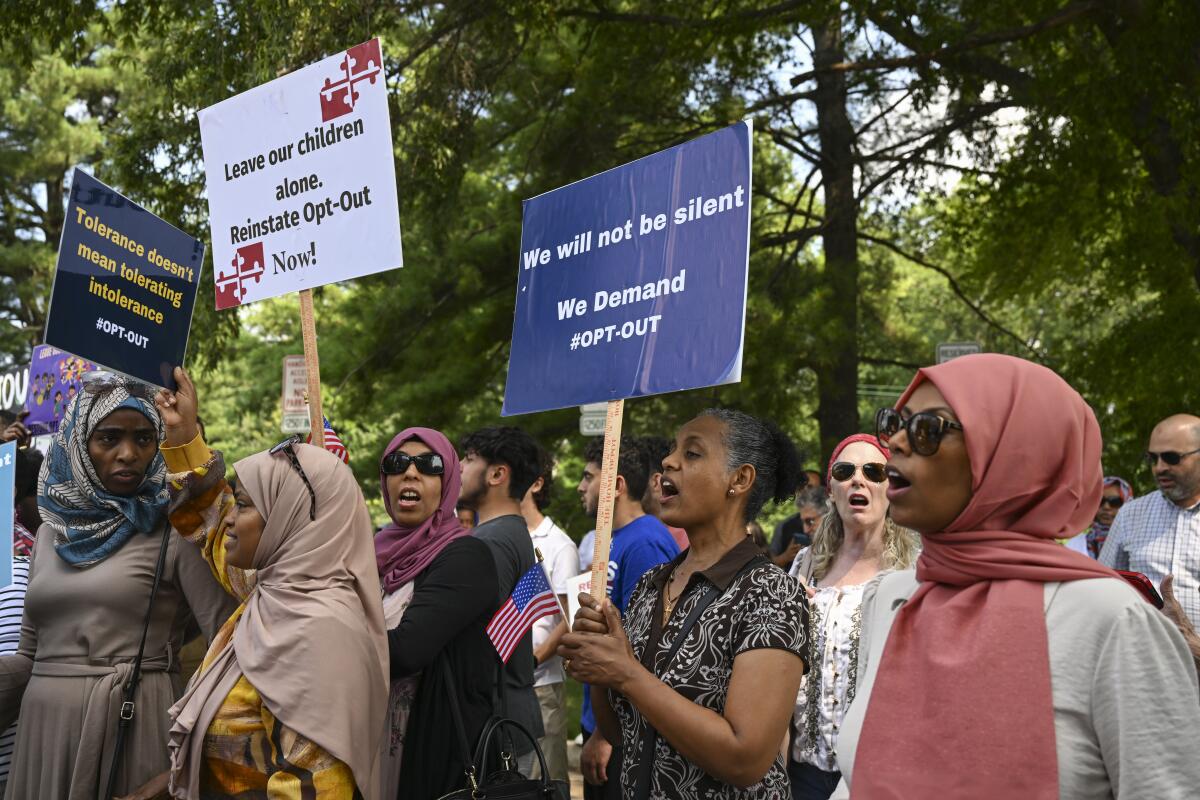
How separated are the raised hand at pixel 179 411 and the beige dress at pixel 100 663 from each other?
0.34 metres

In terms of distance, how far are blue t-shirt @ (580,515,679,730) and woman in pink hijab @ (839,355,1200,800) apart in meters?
3.40

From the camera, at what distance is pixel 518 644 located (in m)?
4.43

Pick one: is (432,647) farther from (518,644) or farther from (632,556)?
(632,556)

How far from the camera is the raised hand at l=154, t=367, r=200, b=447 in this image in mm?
4168

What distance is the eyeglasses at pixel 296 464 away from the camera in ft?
12.4

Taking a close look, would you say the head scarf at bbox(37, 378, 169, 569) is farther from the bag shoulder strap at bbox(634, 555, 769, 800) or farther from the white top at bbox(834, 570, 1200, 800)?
the white top at bbox(834, 570, 1200, 800)

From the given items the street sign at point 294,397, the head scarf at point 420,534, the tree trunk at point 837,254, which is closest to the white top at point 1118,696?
the head scarf at point 420,534

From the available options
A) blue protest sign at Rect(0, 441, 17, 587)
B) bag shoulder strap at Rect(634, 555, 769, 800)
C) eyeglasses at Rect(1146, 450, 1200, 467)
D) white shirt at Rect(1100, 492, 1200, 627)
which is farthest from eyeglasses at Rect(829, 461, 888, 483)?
blue protest sign at Rect(0, 441, 17, 587)

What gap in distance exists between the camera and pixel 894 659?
2.59 m

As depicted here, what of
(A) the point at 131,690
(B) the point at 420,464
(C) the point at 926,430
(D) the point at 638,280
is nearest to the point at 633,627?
(D) the point at 638,280

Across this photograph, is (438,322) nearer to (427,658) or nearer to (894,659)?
(427,658)

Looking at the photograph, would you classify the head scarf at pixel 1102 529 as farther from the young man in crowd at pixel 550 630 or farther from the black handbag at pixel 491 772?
the black handbag at pixel 491 772

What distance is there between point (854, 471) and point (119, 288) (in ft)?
9.23

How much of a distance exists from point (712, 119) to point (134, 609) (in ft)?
30.7
